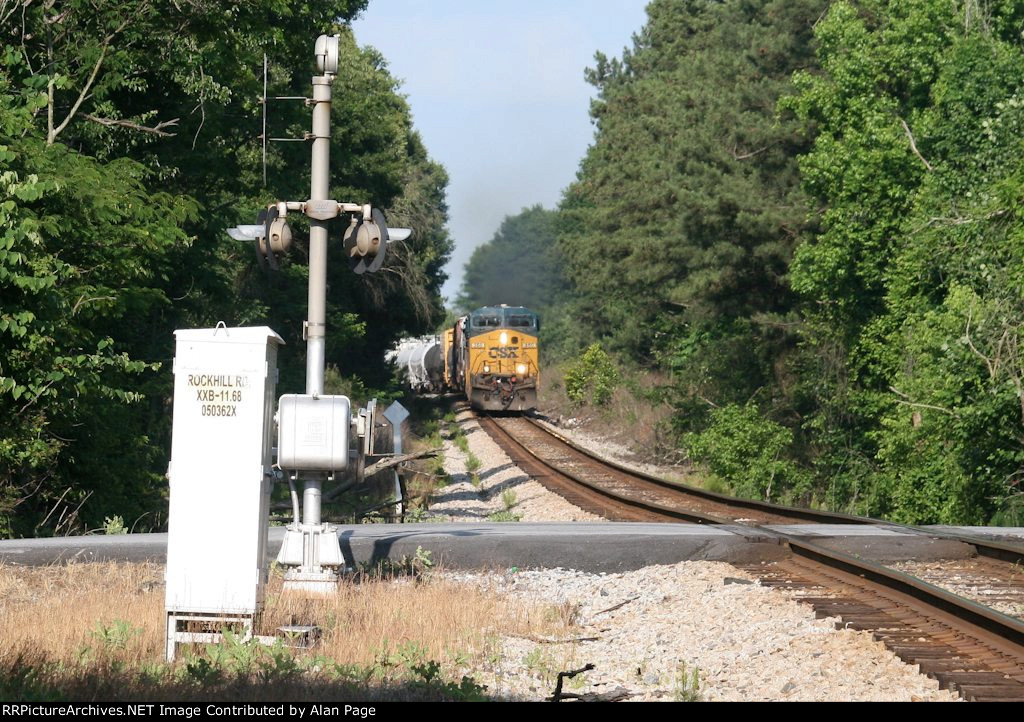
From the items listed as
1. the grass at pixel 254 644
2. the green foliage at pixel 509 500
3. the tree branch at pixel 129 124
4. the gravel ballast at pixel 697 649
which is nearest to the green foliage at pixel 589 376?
the green foliage at pixel 509 500

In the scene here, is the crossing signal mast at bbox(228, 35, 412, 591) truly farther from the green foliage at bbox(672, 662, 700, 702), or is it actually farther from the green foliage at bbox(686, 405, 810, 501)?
the green foliage at bbox(686, 405, 810, 501)

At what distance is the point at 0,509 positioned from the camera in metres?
15.0

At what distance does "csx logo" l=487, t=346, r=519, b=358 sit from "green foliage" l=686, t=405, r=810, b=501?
47.8 feet

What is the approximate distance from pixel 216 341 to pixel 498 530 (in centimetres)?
541

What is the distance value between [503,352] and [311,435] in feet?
124

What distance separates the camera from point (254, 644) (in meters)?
7.97

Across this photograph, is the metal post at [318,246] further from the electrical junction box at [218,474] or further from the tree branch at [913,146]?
the tree branch at [913,146]

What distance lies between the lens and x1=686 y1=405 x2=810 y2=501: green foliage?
99.8 ft

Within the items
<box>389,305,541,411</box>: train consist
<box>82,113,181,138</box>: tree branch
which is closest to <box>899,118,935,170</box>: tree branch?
<box>82,113,181,138</box>: tree branch

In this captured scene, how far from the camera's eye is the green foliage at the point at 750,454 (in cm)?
3042

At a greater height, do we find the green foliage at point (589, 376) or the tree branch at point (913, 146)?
the tree branch at point (913, 146)

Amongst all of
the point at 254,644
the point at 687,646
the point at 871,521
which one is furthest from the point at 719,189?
the point at 254,644

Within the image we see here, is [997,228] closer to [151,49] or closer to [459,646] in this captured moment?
[151,49]

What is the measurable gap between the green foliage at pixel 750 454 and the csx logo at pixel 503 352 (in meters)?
14.6
